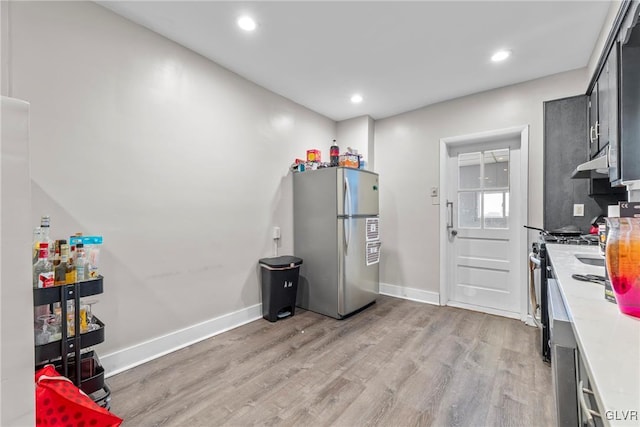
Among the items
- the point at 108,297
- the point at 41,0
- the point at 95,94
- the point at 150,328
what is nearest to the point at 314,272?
the point at 150,328

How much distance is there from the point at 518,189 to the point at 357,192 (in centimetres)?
178

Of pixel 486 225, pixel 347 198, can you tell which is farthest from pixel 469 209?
pixel 347 198

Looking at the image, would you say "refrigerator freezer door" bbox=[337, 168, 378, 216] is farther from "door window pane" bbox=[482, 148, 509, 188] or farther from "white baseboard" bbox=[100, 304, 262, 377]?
"white baseboard" bbox=[100, 304, 262, 377]

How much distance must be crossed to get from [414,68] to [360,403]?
2879mm

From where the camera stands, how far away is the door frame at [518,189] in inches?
116

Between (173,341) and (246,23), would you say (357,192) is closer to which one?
(246,23)

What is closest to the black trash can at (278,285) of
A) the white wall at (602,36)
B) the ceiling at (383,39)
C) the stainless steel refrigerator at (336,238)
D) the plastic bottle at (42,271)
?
the stainless steel refrigerator at (336,238)

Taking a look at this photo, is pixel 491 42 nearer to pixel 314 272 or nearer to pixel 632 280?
pixel 632 280

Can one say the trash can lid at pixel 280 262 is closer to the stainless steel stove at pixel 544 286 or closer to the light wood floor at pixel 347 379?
the light wood floor at pixel 347 379

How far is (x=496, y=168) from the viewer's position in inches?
128

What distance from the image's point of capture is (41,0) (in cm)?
171

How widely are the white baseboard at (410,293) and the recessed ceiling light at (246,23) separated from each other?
3.42 meters

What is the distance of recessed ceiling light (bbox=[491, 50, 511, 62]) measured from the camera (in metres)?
2.46

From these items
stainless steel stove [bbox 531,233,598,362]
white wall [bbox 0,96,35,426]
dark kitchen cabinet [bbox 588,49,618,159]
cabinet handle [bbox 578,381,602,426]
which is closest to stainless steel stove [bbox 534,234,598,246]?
stainless steel stove [bbox 531,233,598,362]
